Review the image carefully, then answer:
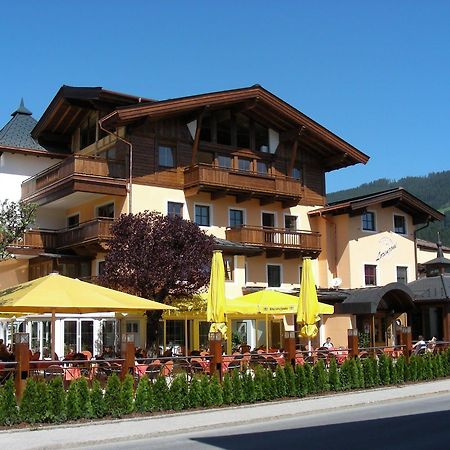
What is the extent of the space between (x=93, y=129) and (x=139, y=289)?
1211 centimetres

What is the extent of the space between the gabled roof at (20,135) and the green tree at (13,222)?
529 inches

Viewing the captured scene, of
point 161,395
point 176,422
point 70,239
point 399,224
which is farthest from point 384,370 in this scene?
point 399,224

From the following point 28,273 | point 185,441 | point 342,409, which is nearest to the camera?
point 185,441

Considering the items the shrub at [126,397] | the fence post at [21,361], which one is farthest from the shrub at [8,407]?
the shrub at [126,397]

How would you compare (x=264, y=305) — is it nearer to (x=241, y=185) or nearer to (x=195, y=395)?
(x=195, y=395)

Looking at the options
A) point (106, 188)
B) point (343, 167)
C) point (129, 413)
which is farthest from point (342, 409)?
point (343, 167)

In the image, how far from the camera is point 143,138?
32.0 m

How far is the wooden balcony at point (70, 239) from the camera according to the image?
2981 cm

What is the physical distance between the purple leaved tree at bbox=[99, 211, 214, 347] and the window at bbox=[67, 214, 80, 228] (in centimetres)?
817

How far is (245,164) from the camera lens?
35.5m

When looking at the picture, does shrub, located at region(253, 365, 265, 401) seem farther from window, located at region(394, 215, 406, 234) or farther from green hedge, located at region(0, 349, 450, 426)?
window, located at region(394, 215, 406, 234)

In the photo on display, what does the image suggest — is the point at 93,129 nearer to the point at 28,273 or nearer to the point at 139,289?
the point at 28,273

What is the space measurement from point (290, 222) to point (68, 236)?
37.9 ft

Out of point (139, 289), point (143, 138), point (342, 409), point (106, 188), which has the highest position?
point (143, 138)
